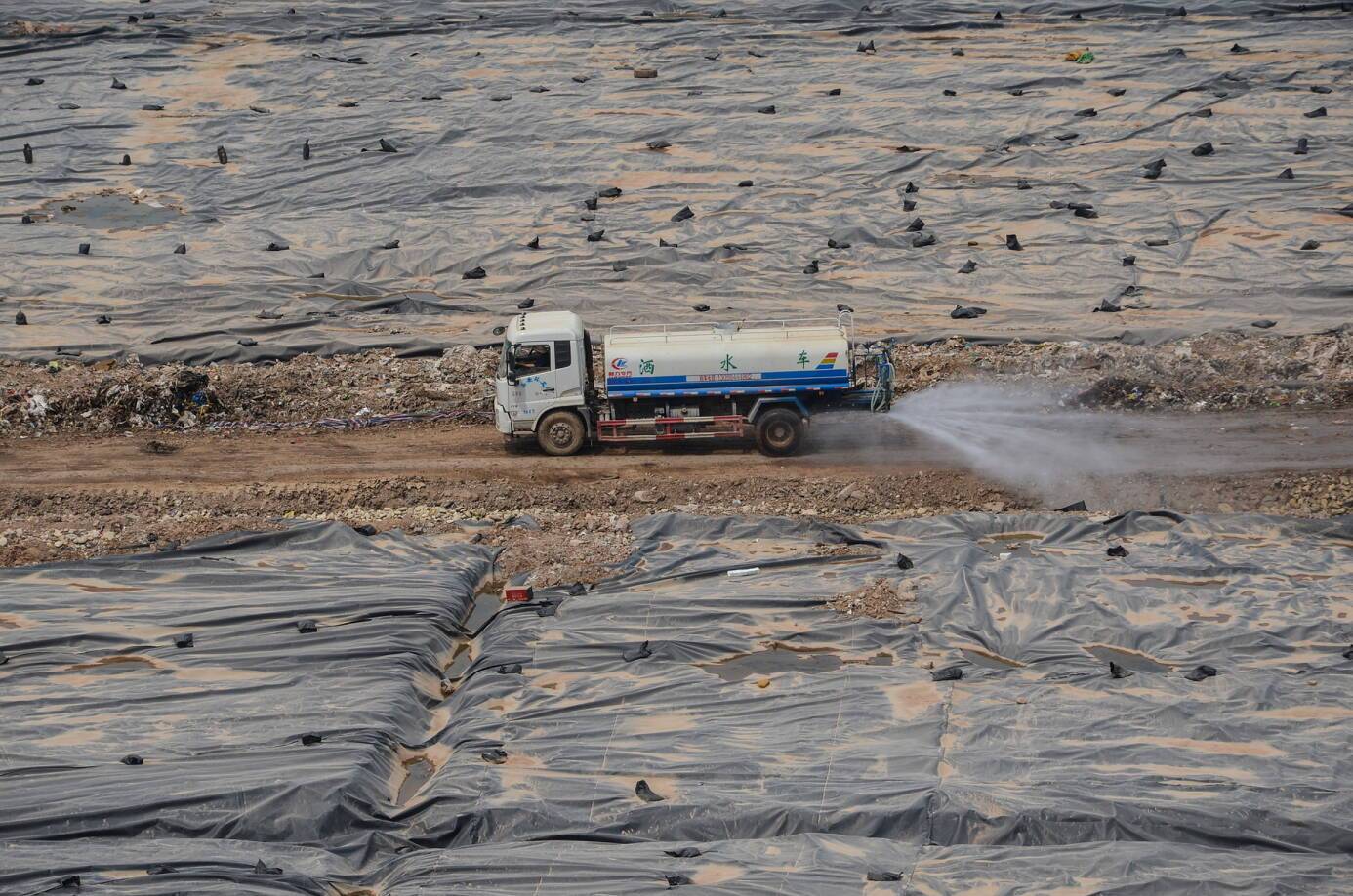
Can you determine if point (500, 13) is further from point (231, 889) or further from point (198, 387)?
point (231, 889)

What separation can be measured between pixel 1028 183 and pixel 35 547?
2231 cm

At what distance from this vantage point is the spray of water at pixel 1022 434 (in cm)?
2266

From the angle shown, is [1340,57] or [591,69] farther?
[591,69]

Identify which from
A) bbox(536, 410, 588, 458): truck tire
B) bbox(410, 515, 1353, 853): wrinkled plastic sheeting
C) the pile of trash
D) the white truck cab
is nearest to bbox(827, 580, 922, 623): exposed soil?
bbox(410, 515, 1353, 853): wrinkled plastic sheeting

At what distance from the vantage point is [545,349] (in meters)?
23.8

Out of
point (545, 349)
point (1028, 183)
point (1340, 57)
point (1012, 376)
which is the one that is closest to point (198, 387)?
point (545, 349)

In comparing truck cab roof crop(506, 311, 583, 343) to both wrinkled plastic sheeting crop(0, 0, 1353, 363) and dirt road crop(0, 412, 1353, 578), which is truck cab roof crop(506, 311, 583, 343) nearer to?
dirt road crop(0, 412, 1353, 578)

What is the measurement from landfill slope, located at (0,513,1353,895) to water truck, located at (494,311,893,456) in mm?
4291

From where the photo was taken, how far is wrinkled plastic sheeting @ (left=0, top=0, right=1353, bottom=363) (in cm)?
2798

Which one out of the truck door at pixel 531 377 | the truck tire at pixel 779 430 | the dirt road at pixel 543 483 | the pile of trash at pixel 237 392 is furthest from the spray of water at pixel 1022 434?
the pile of trash at pixel 237 392

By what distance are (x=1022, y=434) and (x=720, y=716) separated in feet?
36.8

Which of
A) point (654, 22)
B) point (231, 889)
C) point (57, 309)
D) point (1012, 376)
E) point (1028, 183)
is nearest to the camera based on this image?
point (231, 889)

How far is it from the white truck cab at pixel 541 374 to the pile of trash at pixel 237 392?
193 centimetres

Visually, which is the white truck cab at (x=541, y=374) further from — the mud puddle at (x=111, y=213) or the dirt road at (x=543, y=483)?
the mud puddle at (x=111, y=213)
